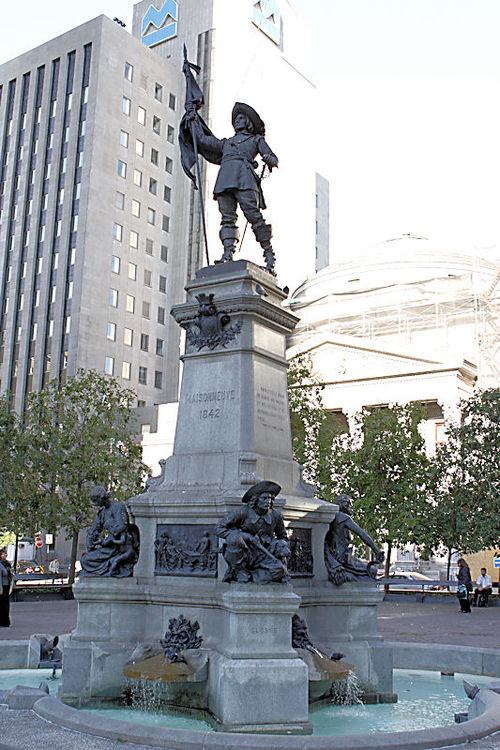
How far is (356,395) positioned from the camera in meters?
69.8

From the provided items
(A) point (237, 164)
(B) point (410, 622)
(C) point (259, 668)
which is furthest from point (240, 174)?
(B) point (410, 622)

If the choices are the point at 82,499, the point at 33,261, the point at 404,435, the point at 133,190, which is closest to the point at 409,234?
the point at 133,190

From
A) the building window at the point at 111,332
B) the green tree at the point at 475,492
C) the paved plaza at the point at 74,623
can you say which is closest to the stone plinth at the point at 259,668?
the paved plaza at the point at 74,623

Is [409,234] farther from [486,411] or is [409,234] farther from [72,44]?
[486,411]

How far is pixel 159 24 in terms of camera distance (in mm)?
94125

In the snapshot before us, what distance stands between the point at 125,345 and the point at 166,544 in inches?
2707

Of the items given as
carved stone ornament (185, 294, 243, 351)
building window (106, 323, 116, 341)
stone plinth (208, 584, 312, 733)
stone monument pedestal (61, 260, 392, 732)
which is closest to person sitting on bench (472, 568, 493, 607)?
stone monument pedestal (61, 260, 392, 732)

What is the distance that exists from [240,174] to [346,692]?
294 inches

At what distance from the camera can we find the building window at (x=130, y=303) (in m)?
79.2

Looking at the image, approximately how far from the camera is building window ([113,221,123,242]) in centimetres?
7909

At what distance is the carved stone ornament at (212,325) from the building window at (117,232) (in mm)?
69905

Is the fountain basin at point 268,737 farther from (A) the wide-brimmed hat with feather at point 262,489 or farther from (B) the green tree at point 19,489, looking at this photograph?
(B) the green tree at point 19,489

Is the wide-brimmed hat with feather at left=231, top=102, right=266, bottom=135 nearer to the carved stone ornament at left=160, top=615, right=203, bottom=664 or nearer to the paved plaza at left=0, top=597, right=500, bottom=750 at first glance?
the carved stone ornament at left=160, top=615, right=203, bottom=664

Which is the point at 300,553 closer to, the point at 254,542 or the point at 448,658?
the point at 254,542
